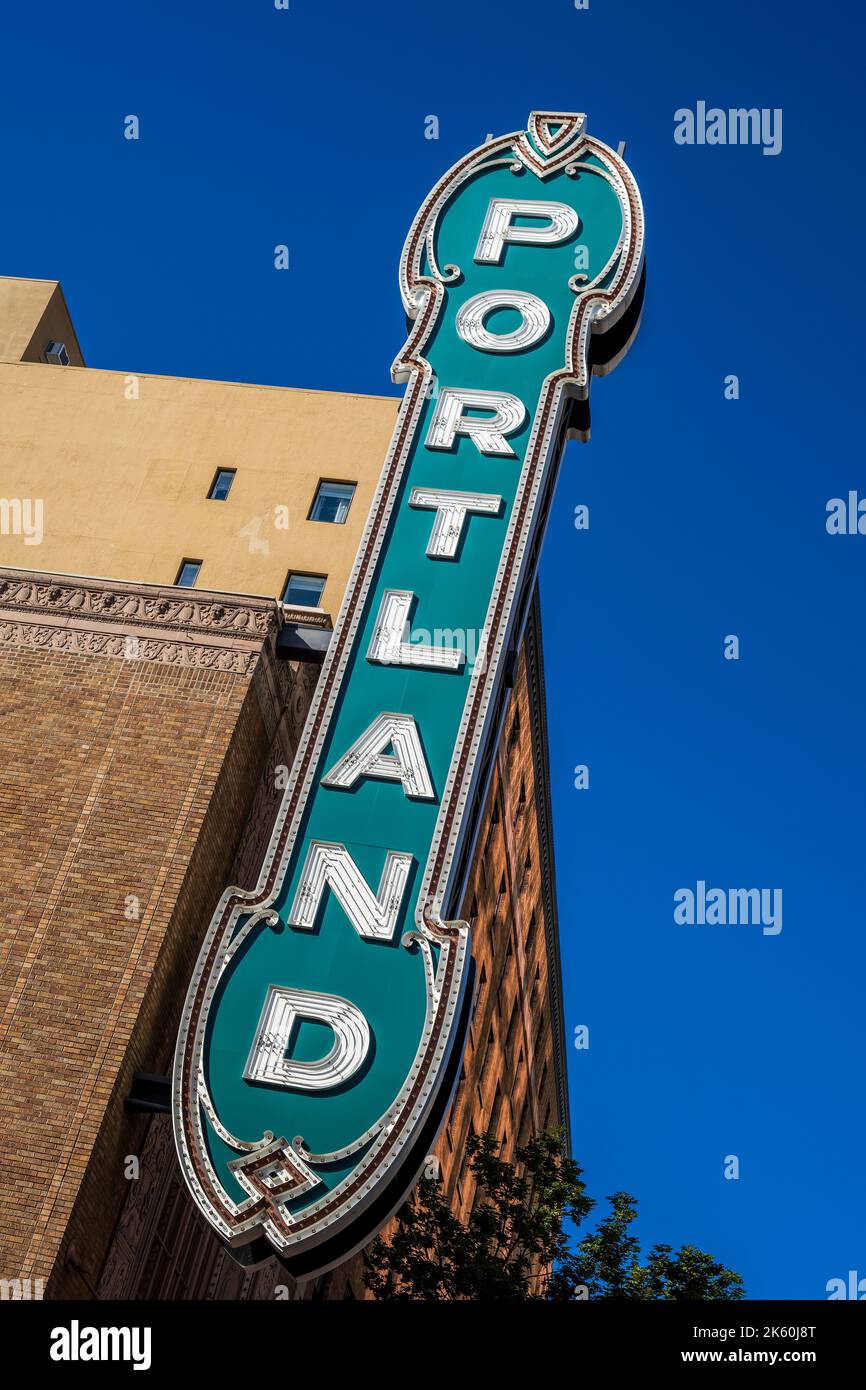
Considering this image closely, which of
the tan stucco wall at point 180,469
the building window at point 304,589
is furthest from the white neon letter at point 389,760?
the building window at point 304,589

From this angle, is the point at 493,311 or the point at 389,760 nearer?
the point at 389,760

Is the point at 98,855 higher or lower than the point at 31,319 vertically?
lower

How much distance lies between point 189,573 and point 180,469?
3288 mm

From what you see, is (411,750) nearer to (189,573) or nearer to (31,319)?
(189,573)

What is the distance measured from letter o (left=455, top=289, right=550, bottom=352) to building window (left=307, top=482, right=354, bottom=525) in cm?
640

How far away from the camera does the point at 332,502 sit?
35.9 metres

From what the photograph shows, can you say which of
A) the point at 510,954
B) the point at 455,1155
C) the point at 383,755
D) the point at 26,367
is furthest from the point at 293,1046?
the point at 510,954

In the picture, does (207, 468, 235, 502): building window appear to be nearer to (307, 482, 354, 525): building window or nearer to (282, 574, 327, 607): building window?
(307, 482, 354, 525): building window

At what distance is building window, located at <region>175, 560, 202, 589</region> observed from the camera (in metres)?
34.7

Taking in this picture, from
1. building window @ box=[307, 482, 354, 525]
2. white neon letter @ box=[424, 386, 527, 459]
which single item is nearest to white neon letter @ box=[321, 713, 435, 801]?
white neon letter @ box=[424, 386, 527, 459]

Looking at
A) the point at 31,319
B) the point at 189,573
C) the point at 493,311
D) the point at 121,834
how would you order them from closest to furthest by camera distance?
the point at 121,834
the point at 493,311
the point at 189,573
the point at 31,319

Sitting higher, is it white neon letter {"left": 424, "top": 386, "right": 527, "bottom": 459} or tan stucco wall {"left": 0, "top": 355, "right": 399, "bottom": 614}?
tan stucco wall {"left": 0, "top": 355, "right": 399, "bottom": 614}

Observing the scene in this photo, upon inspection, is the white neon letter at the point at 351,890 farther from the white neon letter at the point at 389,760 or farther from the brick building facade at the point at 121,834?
the brick building facade at the point at 121,834

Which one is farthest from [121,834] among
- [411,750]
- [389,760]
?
[411,750]
